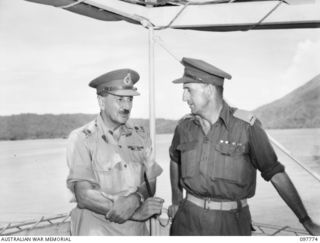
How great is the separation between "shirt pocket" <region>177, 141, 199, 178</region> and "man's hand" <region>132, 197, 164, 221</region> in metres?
0.18

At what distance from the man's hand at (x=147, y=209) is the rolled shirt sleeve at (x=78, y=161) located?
0.82ft

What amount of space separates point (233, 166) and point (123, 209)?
54cm

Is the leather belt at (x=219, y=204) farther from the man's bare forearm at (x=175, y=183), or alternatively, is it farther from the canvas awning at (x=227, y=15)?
the canvas awning at (x=227, y=15)

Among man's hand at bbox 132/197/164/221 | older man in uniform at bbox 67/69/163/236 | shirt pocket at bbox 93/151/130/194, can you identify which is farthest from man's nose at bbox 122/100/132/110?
man's hand at bbox 132/197/164/221

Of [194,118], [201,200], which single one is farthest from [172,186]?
[194,118]

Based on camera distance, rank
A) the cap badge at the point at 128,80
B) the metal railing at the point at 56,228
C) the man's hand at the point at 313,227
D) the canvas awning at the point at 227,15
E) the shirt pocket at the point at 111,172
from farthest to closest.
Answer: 1. the metal railing at the point at 56,228
2. the canvas awning at the point at 227,15
3. the cap badge at the point at 128,80
4. the shirt pocket at the point at 111,172
5. the man's hand at the point at 313,227

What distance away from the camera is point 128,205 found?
158 centimetres

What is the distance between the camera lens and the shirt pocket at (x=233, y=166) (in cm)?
157

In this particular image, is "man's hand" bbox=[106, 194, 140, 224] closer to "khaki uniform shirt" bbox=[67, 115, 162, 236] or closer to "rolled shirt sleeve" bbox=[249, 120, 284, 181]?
"khaki uniform shirt" bbox=[67, 115, 162, 236]

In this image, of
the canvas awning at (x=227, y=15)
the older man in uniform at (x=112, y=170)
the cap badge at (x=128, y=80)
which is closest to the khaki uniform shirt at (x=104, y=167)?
the older man in uniform at (x=112, y=170)

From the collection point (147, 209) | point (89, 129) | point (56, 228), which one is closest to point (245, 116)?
point (147, 209)

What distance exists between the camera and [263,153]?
1513 millimetres

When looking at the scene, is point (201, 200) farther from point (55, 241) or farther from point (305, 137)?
point (305, 137)

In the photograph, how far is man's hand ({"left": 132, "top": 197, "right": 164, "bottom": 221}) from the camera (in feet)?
5.31
